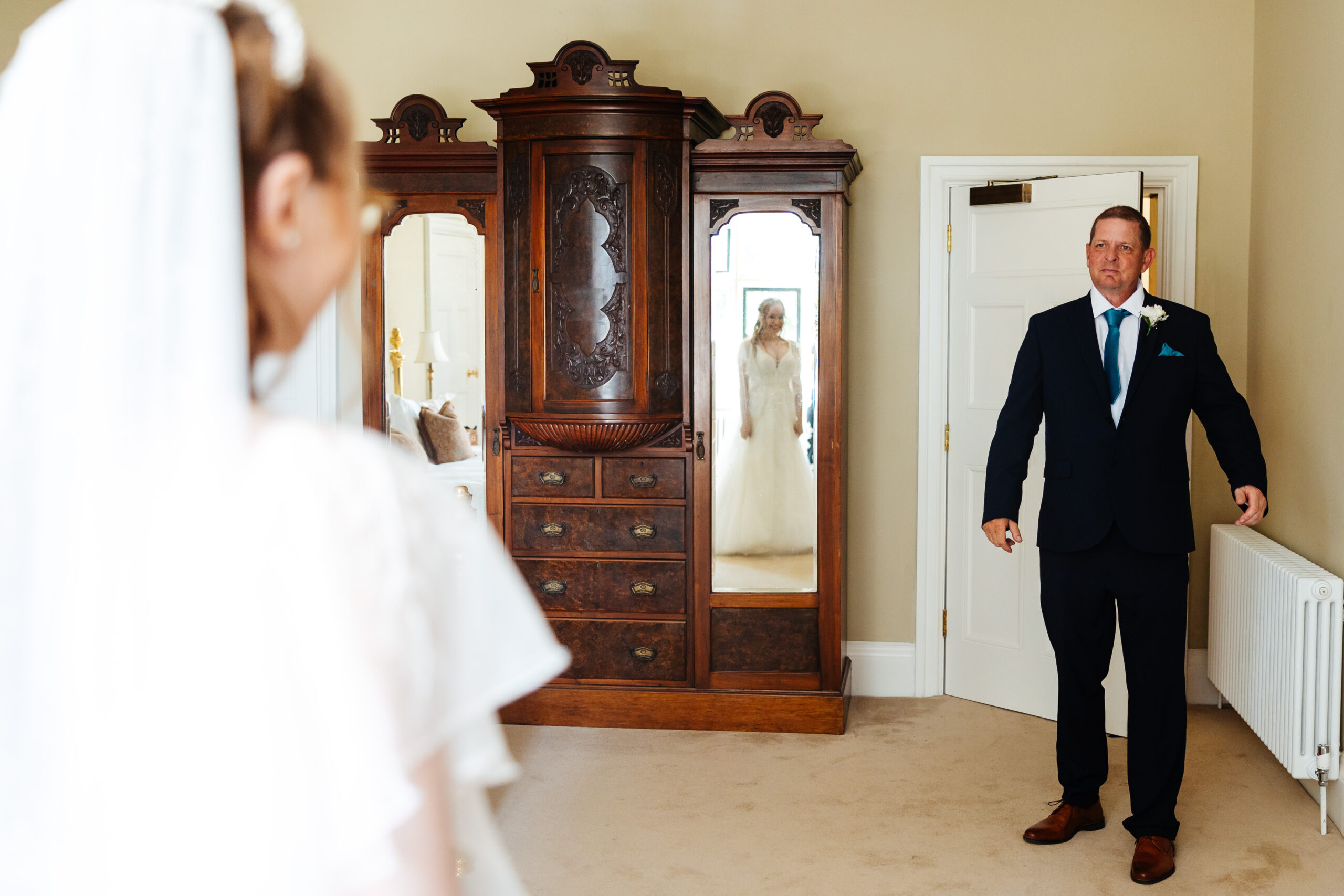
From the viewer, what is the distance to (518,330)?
3850 millimetres

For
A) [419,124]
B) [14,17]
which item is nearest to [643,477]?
[419,124]

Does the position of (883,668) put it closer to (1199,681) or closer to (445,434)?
(1199,681)

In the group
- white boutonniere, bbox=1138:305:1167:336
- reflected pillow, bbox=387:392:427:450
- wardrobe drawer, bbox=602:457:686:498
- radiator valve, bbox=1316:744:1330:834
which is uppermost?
white boutonniere, bbox=1138:305:1167:336

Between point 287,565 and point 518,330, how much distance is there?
3.27 metres

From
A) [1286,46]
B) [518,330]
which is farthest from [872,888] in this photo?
[1286,46]

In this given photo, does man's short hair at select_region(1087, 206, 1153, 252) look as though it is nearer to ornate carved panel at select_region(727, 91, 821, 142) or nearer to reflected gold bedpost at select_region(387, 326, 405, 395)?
ornate carved panel at select_region(727, 91, 821, 142)

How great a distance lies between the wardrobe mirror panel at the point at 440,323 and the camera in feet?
13.3

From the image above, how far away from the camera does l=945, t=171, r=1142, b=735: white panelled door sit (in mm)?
3934

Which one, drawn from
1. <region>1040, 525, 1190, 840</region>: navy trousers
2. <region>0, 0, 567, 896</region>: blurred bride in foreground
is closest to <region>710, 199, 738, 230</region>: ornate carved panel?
<region>1040, 525, 1190, 840</region>: navy trousers

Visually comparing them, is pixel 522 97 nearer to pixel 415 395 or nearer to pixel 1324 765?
pixel 415 395

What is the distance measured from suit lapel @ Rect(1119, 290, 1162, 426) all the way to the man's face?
12 cm

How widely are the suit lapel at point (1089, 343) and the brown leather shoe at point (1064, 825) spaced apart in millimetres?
1081

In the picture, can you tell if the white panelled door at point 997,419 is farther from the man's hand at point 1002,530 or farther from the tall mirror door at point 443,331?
the tall mirror door at point 443,331

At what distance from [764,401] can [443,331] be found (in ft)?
3.90
